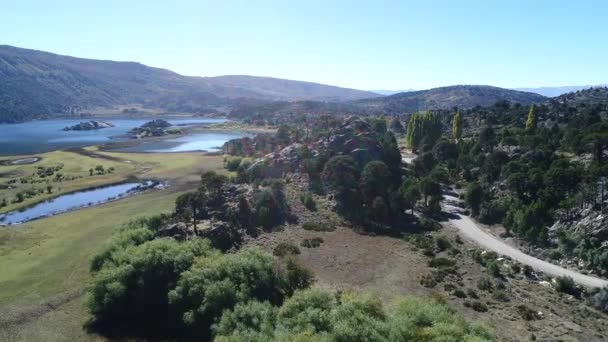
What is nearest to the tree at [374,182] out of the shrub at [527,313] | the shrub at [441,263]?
the shrub at [441,263]

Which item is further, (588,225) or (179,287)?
(588,225)

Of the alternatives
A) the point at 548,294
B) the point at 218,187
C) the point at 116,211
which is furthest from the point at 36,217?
the point at 548,294

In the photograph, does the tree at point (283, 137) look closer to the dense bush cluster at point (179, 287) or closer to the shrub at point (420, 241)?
the shrub at point (420, 241)

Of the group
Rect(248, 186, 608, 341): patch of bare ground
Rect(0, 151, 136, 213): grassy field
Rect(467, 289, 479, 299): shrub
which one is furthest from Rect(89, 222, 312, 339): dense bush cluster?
Rect(0, 151, 136, 213): grassy field

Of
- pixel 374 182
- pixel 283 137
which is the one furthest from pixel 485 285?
pixel 283 137

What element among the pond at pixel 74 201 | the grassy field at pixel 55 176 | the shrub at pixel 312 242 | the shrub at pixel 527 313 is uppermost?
the shrub at pixel 527 313

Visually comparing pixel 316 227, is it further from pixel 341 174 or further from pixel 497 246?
pixel 497 246
